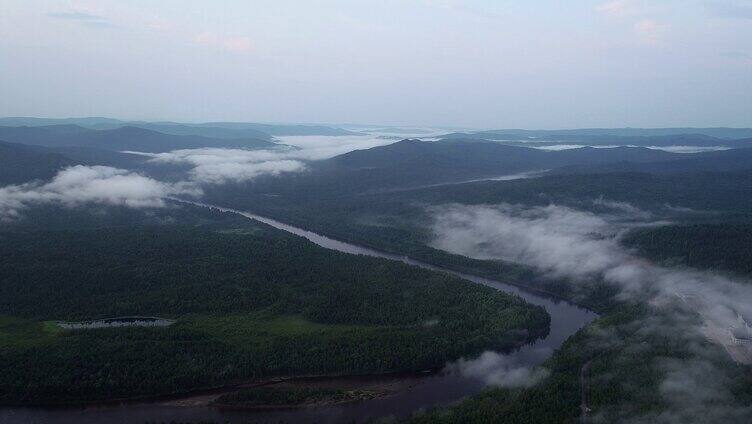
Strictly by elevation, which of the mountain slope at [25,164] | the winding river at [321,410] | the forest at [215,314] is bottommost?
the winding river at [321,410]

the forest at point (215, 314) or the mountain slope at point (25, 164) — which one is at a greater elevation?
the mountain slope at point (25, 164)

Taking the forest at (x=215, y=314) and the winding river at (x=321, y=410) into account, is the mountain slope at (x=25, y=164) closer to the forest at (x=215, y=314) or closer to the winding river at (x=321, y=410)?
the forest at (x=215, y=314)

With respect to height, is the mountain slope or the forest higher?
the mountain slope

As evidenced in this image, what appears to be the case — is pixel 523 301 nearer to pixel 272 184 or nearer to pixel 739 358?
pixel 739 358

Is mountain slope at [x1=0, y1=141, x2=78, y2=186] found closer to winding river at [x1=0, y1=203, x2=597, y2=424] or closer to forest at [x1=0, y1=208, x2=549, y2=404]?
forest at [x1=0, y1=208, x2=549, y2=404]

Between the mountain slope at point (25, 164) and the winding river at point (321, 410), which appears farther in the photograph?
the mountain slope at point (25, 164)

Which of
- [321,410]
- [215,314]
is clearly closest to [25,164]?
[215,314]

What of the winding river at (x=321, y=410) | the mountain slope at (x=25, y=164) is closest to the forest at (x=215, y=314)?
the winding river at (x=321, y=410)

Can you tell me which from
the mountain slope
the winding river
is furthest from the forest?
the mountain slope

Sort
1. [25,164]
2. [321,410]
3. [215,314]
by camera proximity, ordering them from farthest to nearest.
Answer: [25,164] < [215,314] < [321,410]

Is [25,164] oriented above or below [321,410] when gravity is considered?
above

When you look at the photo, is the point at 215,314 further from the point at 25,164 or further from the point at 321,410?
the point at 25,164
